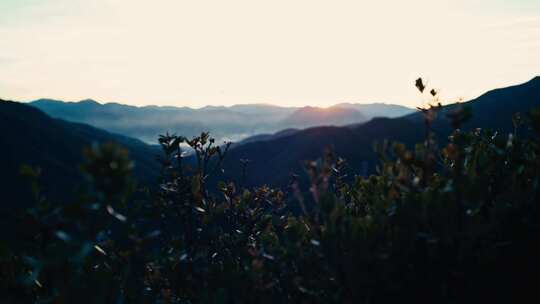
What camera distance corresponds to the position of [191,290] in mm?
5375

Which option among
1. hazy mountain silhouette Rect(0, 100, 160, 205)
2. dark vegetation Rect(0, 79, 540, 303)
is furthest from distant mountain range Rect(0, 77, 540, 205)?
dark vegetation Rect(0, 79, 540, 303)

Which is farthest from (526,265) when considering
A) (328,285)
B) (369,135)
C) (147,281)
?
(369,135)

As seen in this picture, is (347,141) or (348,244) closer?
(348,244)

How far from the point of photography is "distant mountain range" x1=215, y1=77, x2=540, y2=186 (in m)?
78.6

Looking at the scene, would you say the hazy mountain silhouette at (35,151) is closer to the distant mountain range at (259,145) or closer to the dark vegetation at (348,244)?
the distant mountain range at (259,145)

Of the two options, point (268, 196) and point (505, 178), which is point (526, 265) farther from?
point (268, 196)

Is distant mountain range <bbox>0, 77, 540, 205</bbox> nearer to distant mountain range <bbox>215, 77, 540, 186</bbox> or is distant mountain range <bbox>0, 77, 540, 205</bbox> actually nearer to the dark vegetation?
distant mountain range <bbox>215, 77, 540, 186</bbox>

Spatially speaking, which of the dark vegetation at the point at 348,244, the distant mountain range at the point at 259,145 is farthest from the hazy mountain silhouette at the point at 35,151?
the dark vegetation at the point at 348,244

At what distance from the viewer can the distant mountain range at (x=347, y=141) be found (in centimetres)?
7862

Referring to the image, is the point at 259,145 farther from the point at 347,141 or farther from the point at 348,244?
the point at 348,244

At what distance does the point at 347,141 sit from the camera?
271 feet

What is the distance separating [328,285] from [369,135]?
87.2 m

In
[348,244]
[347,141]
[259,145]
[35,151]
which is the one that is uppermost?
[348,244]

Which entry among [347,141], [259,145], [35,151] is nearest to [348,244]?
[347,141]
